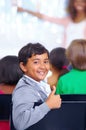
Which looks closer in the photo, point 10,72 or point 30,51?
point 30,51

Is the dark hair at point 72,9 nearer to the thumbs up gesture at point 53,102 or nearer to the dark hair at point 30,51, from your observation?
the dark hair at point 30,51

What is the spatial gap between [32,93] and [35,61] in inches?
6.4

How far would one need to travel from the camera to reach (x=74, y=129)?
126 centimetres

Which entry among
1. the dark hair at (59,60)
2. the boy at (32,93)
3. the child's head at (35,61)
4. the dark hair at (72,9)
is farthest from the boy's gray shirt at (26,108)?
the dark hair at (72,9)

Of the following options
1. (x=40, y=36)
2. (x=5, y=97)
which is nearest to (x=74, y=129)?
(x=5, y=97)

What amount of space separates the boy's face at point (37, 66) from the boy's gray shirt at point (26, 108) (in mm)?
98

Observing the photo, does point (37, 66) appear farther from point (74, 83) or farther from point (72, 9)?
point (72, 9)

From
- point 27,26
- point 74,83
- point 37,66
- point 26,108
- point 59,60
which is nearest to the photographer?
point 26,108

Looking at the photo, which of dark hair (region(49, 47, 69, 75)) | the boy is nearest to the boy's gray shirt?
the boy

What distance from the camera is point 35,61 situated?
136 cm

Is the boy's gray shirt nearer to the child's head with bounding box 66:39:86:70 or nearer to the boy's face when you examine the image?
the boy's face

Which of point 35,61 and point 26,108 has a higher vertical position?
point 35,61

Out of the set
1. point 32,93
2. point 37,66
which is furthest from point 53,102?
point 37,66

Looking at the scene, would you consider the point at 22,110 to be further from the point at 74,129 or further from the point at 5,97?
the point at 5,97
